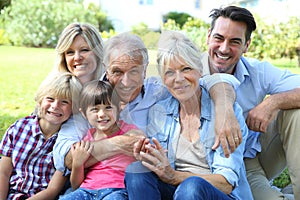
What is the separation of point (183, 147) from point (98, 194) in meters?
0.56

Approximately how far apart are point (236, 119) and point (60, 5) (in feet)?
43.6

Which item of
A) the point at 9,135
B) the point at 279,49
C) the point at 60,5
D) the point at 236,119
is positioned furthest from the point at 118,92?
the point at 60,5

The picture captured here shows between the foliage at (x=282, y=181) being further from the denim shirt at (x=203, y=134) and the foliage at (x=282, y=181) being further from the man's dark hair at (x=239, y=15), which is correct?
the denim shirt at (x=203, y=134)

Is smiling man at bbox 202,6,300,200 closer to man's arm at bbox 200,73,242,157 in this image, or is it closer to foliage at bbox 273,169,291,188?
man's arm at bbox 200,73,242,157

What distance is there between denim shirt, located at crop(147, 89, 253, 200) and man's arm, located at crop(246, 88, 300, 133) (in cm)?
42

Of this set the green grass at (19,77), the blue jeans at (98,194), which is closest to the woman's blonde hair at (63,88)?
the blue jeans at (98,194)

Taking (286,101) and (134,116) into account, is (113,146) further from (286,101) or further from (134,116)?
(286,101)

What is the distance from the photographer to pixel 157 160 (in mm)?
2836

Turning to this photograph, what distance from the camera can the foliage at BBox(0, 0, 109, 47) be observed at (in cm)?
1481

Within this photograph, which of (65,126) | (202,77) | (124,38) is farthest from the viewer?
(65,126)

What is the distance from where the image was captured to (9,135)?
3453 mm

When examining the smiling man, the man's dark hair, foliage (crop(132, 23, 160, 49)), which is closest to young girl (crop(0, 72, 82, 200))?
foliage (crop(132, 23, 160, 49))

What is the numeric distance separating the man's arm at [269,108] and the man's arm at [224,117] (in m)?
0.38

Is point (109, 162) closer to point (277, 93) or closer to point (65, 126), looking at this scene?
point (65, 126)
